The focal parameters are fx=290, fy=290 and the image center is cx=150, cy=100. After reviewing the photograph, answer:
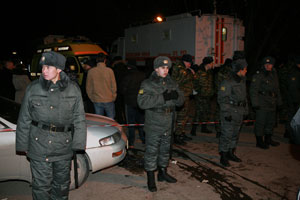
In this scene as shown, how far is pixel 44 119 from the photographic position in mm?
3164

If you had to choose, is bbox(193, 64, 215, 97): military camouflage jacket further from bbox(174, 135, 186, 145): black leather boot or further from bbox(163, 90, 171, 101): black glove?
bbox(163, 90, 171, 101): black glove

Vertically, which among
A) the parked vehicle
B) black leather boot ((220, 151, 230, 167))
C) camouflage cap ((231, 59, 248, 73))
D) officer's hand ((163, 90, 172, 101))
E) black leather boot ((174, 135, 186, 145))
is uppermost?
the parked vehicle

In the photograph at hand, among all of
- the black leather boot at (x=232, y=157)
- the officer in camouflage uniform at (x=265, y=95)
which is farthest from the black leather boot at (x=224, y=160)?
the officer in camouflage uniform at (x=265, y=95)

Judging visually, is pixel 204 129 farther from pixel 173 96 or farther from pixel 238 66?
pixel 173 96

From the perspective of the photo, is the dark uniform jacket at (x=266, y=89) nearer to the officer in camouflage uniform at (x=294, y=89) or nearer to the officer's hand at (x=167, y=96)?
the officer in camouflage uniform at (x=294, y=89)

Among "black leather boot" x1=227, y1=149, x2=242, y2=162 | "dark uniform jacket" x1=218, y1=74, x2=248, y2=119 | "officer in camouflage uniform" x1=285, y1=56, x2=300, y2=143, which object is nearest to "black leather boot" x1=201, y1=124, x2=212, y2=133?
"officer in camouflage uniform" x1=285, y1=56, x2=300, y2=143

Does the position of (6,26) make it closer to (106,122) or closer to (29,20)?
(29,20)

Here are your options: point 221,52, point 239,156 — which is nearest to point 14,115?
point 239,156

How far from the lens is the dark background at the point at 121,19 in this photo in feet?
72.0

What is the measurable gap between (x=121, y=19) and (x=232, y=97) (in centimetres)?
3379

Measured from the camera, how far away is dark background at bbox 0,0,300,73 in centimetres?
2195

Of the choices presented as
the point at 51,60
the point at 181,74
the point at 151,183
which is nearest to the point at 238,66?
the point at 181,74

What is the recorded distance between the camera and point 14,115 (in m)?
4.41

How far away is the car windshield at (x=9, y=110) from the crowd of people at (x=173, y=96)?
1493 millimetres
